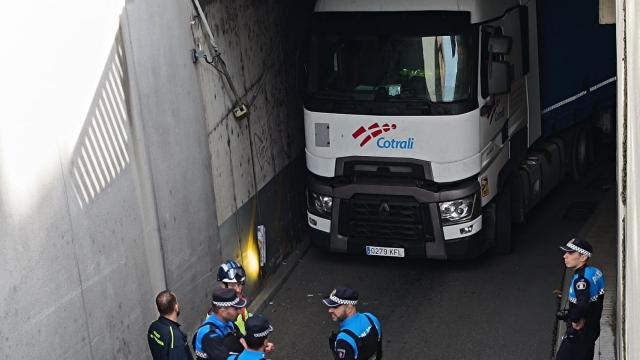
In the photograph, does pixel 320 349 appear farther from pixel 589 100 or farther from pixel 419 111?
pixel 589 100

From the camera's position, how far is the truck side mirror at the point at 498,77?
1226 cm

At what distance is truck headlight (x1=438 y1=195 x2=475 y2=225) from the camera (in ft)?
41.3

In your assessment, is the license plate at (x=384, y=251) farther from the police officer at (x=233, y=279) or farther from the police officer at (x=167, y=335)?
the police officer at (x=167, y=335)

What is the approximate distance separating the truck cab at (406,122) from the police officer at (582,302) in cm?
329

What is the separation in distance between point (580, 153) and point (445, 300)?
5479 millimetres

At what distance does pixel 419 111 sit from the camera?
12.2m

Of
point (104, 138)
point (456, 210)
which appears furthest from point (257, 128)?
point (104, 138)

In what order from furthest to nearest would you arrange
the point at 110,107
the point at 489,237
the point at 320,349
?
the point at 489,237
the point at 320,349
the point at 110,107

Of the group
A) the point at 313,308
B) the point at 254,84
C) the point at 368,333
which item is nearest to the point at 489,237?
the point at 313,308

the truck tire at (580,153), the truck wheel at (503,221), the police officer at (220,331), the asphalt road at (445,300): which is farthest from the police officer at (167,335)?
the truck tire at (580,153)

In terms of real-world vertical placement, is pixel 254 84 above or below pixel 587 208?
above

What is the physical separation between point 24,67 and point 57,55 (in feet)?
1.93

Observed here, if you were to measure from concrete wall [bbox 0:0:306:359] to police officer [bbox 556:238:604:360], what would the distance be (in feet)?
12.9

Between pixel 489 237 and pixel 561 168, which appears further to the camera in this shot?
pixel 561 168
